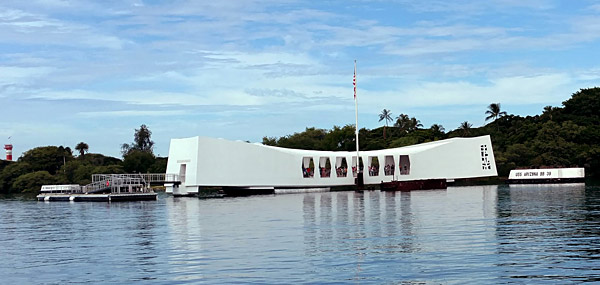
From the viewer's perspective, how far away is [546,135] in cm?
7631

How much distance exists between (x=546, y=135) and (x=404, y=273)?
219 ft

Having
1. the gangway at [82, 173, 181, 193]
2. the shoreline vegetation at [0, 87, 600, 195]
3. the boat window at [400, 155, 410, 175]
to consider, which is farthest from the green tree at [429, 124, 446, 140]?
the gangway at [82, 173, 181, 193]

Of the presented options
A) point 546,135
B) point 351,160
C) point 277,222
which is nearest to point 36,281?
point 277,222

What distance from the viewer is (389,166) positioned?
70.1 m

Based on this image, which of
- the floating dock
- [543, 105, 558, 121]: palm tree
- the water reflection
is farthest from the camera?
[543, 105, 558, 121]: palm tree

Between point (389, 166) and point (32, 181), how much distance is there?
45.6 m

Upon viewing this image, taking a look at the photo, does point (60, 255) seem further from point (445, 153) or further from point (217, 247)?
point (445, 153)

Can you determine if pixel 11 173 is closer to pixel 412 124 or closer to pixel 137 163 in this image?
pixel 137 163

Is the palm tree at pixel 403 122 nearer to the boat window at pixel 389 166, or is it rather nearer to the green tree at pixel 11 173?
the boat window at pixel 389 166

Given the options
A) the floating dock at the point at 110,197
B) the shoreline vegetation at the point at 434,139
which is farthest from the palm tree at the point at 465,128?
the floating dock at the point at 110,197

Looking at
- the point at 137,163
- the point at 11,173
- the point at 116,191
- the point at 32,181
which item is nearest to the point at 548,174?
the point at 116,191

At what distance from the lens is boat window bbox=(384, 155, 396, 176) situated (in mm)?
68094

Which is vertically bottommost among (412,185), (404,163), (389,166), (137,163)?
(412,185)

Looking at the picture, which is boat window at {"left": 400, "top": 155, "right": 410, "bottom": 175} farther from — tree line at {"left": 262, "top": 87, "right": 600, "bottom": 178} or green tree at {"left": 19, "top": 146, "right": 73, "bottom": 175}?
green tree at {"left": 19, "top": 146, "right": 73, "bottom": 175}
